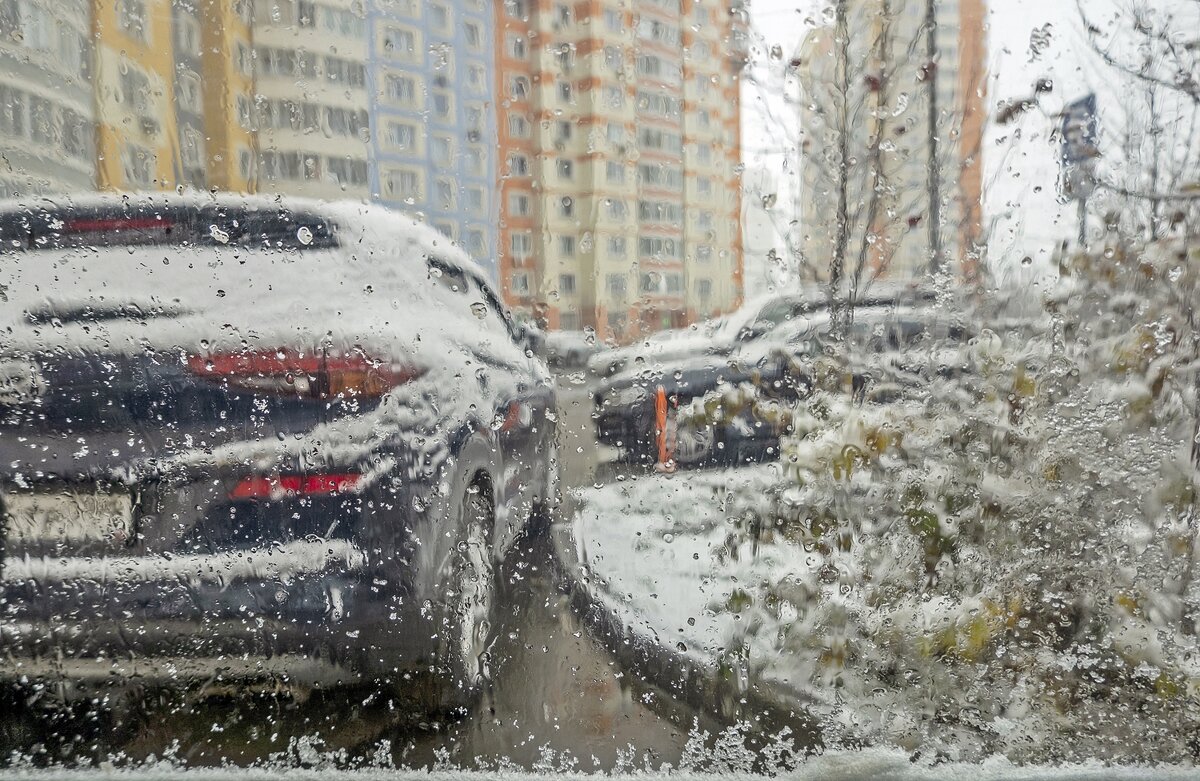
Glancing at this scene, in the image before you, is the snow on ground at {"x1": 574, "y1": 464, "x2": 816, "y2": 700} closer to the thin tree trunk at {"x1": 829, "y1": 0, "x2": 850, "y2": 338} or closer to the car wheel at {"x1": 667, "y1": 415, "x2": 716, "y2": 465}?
the car wheel at {"x1": 667, "y1": 415, "x2": 716, "y2": 465}

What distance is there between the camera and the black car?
212 centimetres

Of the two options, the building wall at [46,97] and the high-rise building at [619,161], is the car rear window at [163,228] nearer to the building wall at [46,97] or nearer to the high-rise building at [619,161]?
the building wall at [46,97]

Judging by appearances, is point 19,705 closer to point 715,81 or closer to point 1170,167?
point 715,81

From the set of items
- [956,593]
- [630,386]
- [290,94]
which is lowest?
[956,593]

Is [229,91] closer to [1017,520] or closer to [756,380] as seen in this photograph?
[756,380]

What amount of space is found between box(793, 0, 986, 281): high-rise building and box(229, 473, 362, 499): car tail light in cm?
150

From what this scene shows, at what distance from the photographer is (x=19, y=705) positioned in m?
2.24

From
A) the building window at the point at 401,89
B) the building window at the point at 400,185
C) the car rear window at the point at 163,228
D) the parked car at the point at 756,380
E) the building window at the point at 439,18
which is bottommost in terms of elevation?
the parked car at the point at 756,380

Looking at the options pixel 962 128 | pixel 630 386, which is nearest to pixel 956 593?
pixel 630 386

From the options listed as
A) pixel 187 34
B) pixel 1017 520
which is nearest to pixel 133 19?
pixel 187 34

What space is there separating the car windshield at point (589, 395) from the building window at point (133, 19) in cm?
2

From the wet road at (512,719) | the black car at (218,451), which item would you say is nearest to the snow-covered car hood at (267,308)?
the black car at (218,451)

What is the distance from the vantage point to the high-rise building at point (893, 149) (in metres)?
2.37

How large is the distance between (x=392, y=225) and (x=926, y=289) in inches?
63.3
